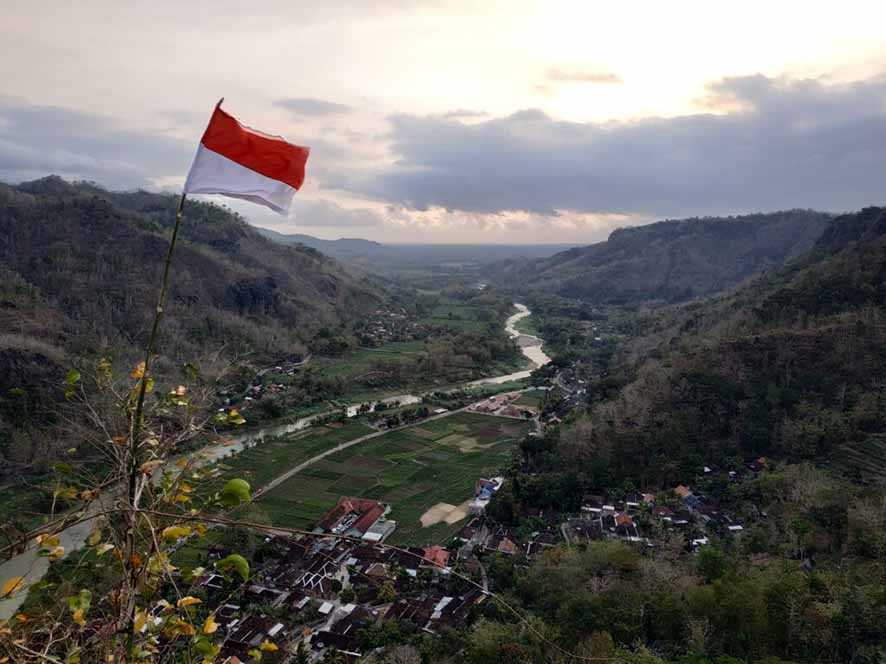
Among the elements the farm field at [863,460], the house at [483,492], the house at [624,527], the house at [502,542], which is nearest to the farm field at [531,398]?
the house at [483,492]

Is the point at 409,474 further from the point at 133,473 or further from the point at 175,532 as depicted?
the point at 175,532

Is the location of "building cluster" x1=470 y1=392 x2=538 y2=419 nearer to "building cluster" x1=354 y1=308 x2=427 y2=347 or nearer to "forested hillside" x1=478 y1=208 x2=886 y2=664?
"forested hillside" x1=478 y1=208 x2=886 y2=664

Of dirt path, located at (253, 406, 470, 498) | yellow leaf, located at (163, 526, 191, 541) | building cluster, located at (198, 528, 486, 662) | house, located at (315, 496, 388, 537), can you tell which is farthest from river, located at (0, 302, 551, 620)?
house, located at (315, 496, 388, 537)

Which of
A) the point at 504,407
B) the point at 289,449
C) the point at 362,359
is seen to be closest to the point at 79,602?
the point at 289,449

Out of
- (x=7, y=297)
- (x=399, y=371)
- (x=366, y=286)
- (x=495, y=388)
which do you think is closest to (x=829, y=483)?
(x=495, y=388)

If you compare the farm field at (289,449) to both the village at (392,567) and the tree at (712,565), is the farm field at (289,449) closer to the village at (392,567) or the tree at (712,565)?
the village at (392,567)
